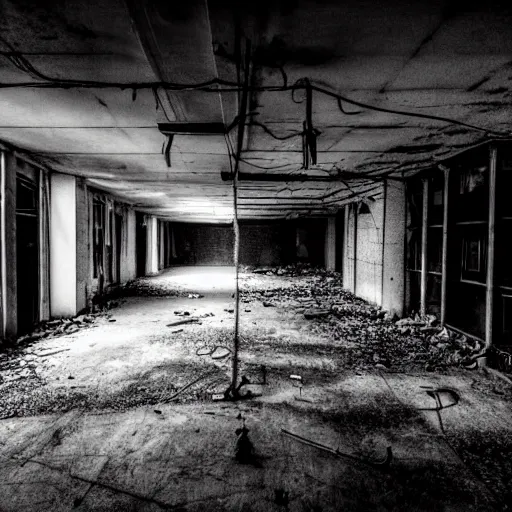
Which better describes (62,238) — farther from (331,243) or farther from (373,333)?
(331,243)

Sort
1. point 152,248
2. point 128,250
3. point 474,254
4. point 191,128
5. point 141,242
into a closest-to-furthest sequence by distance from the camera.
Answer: point 191,128, point 474,254, point 128,250, point 141,242, point 152,248

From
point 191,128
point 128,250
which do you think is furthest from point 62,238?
point 128,250

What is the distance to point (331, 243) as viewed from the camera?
1476cm

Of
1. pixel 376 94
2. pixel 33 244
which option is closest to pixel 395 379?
pixel 376 94

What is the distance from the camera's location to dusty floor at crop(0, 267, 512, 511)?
1.98 m

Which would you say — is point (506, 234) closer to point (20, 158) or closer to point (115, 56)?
point (115, 56)

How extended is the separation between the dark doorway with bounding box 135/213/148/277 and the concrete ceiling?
8960mm

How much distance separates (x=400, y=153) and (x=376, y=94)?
7.15ft

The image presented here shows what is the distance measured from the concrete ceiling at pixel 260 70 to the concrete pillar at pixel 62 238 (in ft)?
4.71

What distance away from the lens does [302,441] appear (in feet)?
8.13

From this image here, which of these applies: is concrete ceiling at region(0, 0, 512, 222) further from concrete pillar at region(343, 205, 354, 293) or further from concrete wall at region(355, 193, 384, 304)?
concrete pillar at region(343, 205, 354, 293)

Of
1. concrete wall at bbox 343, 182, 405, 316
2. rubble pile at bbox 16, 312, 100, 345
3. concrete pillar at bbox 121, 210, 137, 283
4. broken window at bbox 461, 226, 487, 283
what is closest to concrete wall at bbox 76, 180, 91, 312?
rubble pile at bbox 16, 312, 100, 345

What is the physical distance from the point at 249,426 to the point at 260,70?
2.56 m

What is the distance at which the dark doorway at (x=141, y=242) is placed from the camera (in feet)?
44.1
